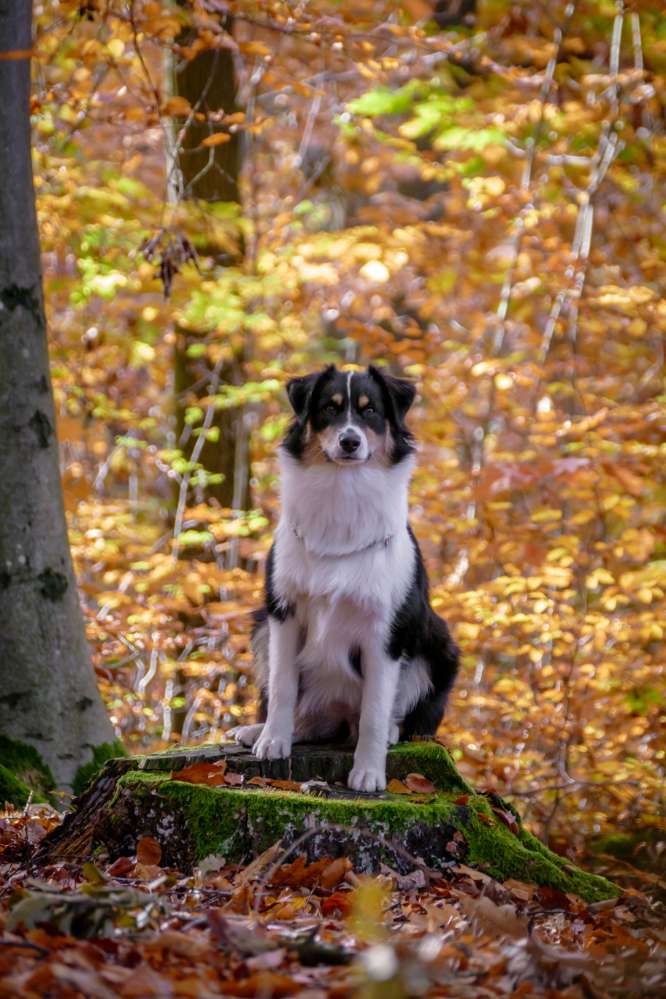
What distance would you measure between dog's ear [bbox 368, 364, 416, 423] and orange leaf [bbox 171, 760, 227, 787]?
5.78ft

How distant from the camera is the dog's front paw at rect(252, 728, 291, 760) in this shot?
14.5 ft

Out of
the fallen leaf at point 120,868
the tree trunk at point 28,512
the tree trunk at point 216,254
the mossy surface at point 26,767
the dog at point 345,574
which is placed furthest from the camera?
the tree trunk at point 216,254

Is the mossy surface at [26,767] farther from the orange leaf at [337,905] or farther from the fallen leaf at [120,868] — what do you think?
the orange leaf at [337,905]

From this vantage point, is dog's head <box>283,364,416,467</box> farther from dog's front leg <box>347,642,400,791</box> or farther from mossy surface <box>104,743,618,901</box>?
mossy surface <box>104,743,618,901</box>

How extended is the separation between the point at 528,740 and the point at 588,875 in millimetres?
3424

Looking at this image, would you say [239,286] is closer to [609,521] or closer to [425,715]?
[425,715]

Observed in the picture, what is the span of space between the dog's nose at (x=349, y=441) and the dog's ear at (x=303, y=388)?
0.31 m

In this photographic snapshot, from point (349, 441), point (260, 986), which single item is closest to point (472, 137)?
point (349, 441)

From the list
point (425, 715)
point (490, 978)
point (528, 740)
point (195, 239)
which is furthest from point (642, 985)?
point (195, 239)

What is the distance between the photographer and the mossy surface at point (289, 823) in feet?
12.6

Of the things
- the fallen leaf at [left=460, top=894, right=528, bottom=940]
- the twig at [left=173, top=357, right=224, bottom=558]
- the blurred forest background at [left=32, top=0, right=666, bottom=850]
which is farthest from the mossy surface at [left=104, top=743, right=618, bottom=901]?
the twig at [left=173, top=357, right=224, bottom=558]

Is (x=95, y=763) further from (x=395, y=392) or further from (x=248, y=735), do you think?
(x=395, y=392)

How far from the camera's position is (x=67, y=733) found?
5277 millimetres

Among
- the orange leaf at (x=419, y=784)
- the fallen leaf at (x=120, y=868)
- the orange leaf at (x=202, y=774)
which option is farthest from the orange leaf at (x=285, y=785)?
the fallen leaf at (x=120, y=868)
